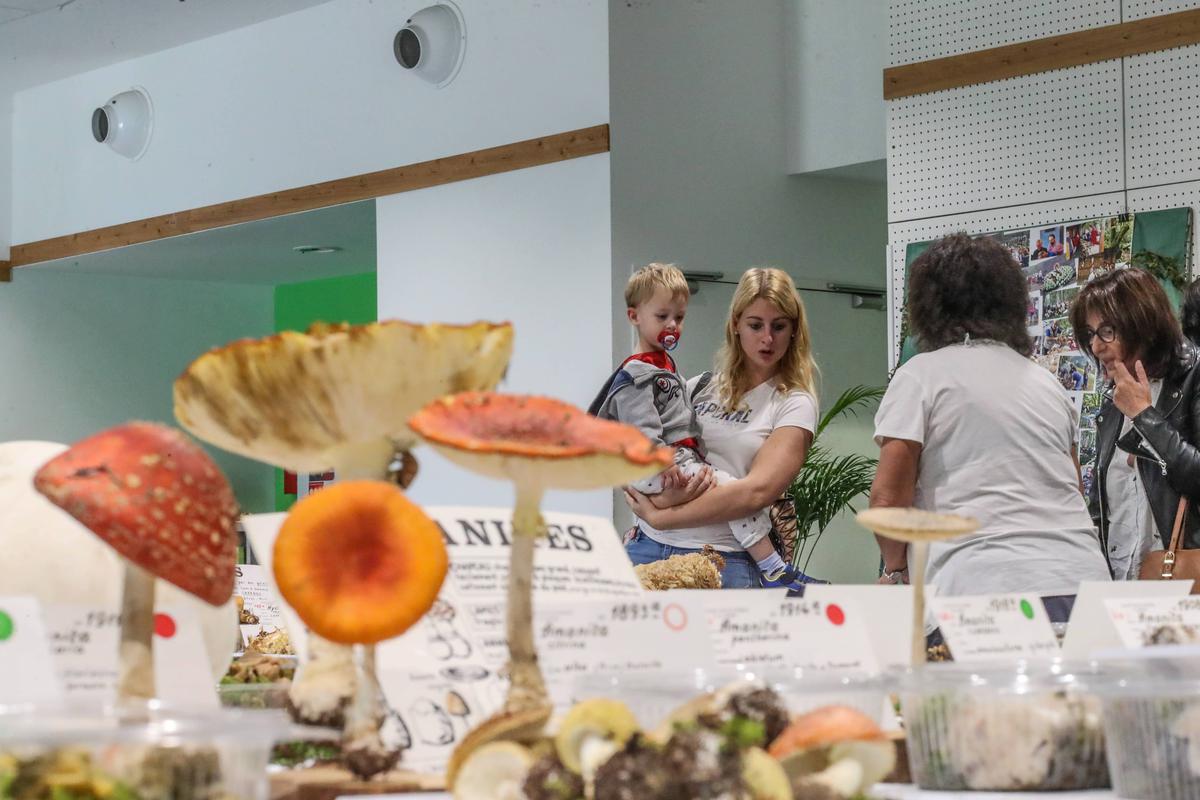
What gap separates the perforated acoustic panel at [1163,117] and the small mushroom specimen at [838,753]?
3989mm

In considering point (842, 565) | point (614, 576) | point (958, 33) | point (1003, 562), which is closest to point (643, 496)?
point (1003, 562)

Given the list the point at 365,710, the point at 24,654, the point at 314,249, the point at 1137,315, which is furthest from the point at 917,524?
the point at 314,249

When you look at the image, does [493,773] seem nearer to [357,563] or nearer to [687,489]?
[357,563]

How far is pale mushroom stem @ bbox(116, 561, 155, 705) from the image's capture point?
2.94 ft

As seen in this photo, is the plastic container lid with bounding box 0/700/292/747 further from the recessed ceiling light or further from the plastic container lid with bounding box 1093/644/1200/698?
the recessed ceiling light

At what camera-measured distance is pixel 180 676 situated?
1.02 meters

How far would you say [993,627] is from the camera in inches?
53.8

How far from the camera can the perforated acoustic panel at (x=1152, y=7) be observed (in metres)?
4.44

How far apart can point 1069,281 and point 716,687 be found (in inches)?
158

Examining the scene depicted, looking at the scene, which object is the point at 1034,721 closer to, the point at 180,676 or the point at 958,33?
the point at 180,676

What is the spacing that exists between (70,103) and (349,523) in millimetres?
7775

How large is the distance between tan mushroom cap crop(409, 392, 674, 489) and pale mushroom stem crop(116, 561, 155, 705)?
20cm

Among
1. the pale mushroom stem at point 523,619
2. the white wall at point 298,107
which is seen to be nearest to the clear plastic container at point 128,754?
the pale mushroom stem at point 523,619

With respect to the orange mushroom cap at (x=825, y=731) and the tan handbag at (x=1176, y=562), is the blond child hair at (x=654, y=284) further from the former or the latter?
the orange mushroom cap at (x=825, y=731)
